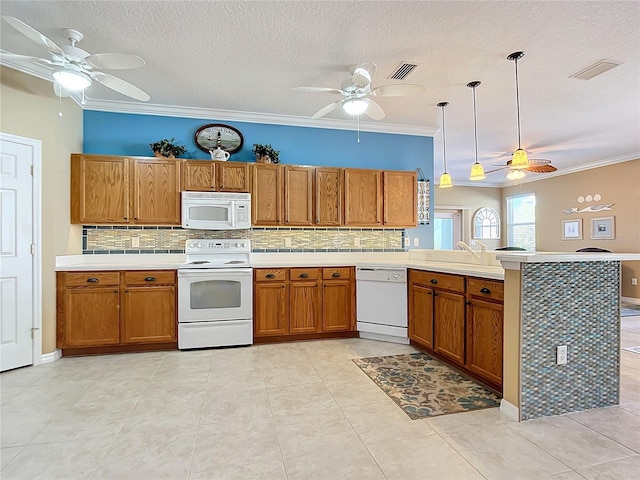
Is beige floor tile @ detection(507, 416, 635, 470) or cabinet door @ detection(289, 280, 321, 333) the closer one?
beige floor tile @ detection(507, 416, 635, 470)

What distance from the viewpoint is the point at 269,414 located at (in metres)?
2.21

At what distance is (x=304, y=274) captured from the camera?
377 cm

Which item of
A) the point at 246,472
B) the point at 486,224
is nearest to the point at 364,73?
the point at 246,472

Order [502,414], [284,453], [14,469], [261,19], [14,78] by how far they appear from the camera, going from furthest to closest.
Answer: [14,78] < [261,19] < [502,414] < [284,453] < [14,469]

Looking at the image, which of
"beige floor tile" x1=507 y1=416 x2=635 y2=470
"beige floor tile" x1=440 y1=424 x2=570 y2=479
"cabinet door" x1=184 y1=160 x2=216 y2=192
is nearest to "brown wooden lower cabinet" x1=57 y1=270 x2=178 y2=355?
"cabinet door" x1=184 y1=160 x2=216 y2=192

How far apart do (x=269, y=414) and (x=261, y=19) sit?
2675mm

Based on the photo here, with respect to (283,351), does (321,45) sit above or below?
above

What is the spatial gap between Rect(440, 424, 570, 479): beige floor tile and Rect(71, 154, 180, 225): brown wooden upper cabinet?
10.8ft

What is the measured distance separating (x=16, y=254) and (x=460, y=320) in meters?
3.82

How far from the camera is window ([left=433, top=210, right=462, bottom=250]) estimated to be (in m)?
8.93

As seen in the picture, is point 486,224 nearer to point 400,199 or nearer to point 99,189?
point 400,199

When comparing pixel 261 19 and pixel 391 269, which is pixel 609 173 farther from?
pixel 261 19

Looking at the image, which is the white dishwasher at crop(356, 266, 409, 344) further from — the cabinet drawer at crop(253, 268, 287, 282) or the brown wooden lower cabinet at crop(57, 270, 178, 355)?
the brown wooden lower cabinet at crop(57, 270, 178, 355)

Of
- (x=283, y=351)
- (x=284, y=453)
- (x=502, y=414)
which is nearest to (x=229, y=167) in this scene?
(x=283, y=351)
